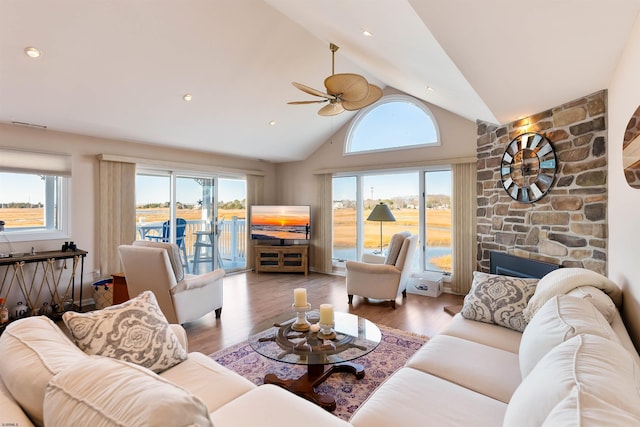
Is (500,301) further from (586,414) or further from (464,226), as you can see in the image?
(464,226)

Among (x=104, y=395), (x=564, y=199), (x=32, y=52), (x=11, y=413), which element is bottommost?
(x=11, y=413)

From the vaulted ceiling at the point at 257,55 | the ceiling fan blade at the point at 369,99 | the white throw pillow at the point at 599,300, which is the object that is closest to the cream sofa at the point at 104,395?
the white throw pillow at the point at 599,300

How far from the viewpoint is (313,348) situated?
2.01m

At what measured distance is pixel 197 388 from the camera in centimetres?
149

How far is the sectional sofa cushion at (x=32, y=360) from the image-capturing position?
86 cm

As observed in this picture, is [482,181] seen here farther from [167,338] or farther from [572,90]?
[167,338]

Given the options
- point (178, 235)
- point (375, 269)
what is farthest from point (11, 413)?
point (178, 235)

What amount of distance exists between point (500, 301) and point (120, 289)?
13.2 ft

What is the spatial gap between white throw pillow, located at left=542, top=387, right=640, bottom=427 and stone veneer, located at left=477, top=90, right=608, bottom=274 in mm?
2501

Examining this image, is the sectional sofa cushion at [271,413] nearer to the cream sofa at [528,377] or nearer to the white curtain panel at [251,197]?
the cream sofa at [528,377]

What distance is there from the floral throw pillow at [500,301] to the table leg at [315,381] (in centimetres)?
100

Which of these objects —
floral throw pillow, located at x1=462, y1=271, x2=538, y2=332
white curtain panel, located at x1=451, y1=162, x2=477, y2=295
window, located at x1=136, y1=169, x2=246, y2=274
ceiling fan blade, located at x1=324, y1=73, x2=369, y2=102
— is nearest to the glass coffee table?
floral throw pillow, located at x1=462, y1=271, x2=538, y2=332

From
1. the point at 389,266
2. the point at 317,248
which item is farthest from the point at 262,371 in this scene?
the point at 317,248

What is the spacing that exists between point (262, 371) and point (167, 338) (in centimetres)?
109
